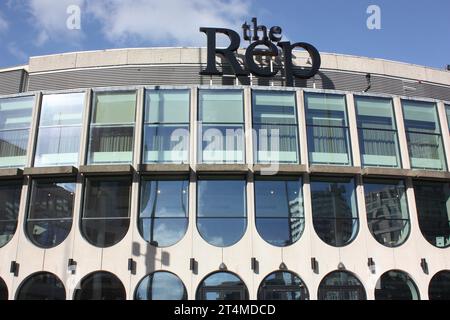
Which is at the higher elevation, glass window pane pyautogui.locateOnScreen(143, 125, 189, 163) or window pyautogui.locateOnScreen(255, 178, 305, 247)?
glass window pane pyautogui.locateOnScreen(143, 125, 189, 163)

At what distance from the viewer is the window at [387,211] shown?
1773cm

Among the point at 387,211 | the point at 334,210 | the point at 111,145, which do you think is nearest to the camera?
the point at 334,210

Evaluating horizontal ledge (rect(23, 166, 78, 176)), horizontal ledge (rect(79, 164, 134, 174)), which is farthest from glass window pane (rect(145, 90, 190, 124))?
horizontal ledge (rect(23, 166, 78, 176))

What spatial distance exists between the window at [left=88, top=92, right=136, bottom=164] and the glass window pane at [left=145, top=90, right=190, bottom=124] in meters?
0.71

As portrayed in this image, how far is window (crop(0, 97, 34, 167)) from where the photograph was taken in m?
18.5

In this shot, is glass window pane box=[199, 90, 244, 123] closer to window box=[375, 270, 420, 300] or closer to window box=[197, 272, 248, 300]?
window box=[197, 272, 248, 300]

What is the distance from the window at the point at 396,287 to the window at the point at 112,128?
11222mm

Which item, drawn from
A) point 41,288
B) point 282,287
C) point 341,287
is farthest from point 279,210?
point 41,288

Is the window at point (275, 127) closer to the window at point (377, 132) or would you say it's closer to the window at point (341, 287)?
the window at point (377, 132)

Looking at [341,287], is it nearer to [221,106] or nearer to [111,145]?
[221,106]

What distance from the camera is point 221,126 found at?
18516mm

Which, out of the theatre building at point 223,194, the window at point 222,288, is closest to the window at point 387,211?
the theatre building at point 223,194

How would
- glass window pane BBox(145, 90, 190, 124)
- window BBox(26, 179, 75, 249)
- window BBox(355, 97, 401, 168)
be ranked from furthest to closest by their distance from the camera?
1. window BBox(355, 97, 401, 168)
2. glass window pane BBox(145, 90, 190, 124)
3. window BBox(26, 179, 75, 249)

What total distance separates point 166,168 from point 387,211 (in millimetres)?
9368
